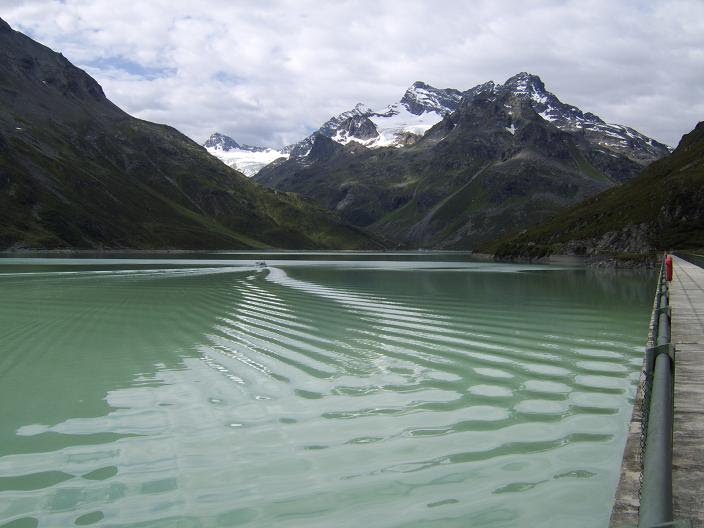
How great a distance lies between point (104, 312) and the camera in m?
42.3

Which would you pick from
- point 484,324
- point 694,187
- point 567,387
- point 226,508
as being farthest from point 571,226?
Result: point 226,508

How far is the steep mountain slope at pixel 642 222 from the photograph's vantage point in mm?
146875

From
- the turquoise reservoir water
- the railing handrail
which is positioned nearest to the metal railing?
the railing handrail

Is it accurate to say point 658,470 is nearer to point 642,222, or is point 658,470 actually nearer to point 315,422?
point 315,422

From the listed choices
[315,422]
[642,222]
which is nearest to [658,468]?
[315,422]

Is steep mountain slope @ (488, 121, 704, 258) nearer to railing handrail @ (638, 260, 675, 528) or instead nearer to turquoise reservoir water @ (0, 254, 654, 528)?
turquoise reservoir water @ (0, 254, 654, 528)

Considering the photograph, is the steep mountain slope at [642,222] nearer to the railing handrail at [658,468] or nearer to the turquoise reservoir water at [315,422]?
the turquoise reservoir water at [315,422]

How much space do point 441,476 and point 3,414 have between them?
494 inches

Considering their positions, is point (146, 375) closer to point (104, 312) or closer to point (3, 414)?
point (3, 414)

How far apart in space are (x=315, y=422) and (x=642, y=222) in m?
156

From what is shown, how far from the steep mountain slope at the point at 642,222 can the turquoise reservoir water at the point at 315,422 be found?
12529cm

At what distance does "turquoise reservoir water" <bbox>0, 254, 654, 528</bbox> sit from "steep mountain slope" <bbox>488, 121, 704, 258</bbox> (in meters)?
125

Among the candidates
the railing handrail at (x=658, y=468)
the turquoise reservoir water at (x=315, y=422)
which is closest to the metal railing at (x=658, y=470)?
the railing handrail at (x=658, y=468)

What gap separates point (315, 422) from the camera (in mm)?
16078
